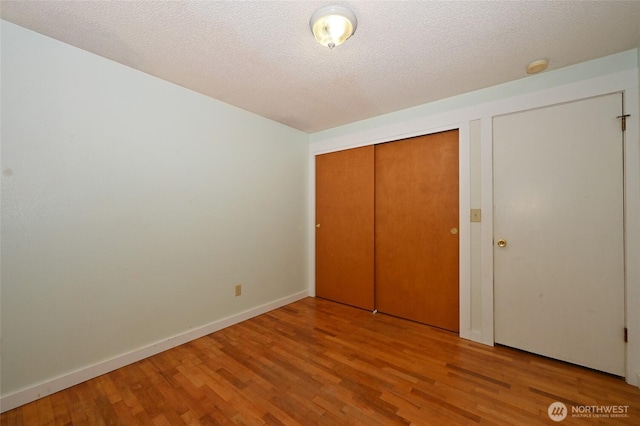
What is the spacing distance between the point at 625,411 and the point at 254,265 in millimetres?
2999

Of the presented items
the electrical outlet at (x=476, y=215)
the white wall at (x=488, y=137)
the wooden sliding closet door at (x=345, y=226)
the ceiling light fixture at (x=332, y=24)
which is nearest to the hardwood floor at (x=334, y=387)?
the white wall at (x=488, y=137)

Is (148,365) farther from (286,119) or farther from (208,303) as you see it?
(286,119)

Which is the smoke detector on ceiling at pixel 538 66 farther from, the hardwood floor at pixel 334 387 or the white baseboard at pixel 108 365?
the white baseboard at pixel 108 365

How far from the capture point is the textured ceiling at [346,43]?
1389 millimetres

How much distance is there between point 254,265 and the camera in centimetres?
288

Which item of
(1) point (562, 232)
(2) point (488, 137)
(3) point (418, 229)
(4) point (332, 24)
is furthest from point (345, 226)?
(4) point (332, 24)

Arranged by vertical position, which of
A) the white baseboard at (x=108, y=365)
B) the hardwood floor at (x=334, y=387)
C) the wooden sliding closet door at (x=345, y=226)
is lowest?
the hardwood floor at (x=334, y=387)

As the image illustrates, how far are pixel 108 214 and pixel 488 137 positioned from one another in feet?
10.6

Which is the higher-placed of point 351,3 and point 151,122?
point 351,3

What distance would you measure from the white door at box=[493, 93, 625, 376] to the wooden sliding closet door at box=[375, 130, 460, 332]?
15.2 inches

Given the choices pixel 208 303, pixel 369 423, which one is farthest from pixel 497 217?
pixel 208 303

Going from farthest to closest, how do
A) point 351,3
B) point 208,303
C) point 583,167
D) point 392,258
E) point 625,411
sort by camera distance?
point 392,258
point 208,303
point 583,167
point 625,411
point 351,3

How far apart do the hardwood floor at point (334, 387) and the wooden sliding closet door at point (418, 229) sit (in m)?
0.45

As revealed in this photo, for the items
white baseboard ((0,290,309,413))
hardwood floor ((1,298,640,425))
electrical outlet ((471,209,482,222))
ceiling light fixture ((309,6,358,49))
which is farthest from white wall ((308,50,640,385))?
white baseboard ((0,290,309,413))
